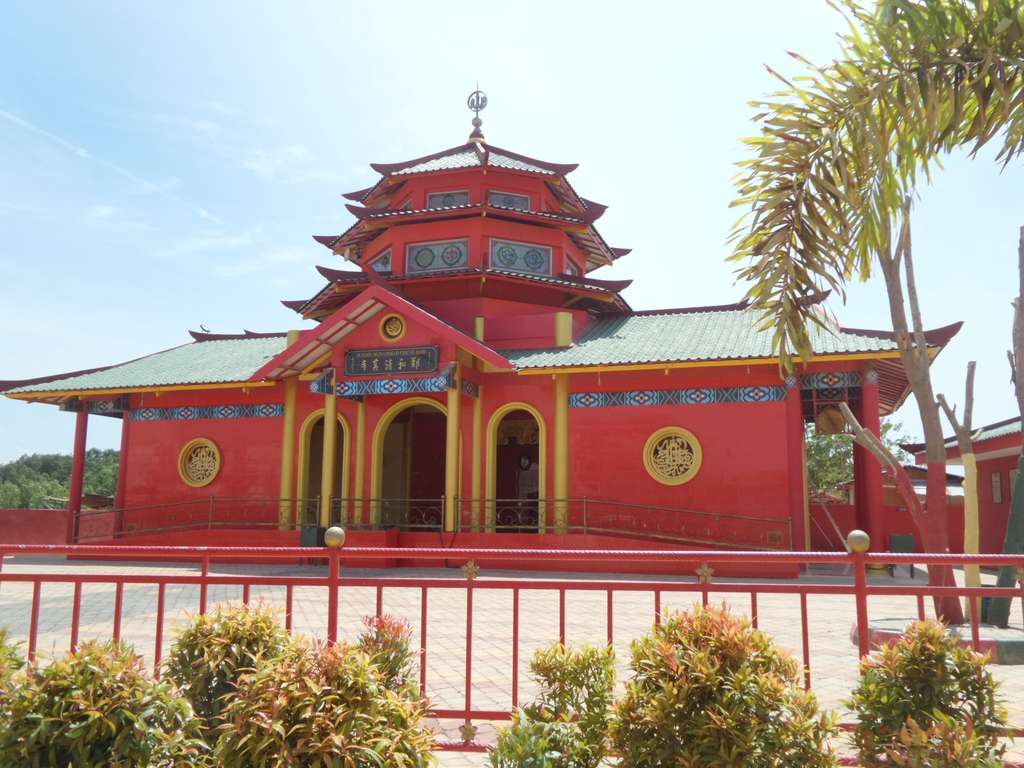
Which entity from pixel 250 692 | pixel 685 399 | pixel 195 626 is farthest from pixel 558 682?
pixel 685 399

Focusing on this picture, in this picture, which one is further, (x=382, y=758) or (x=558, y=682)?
(x=558, y=682)

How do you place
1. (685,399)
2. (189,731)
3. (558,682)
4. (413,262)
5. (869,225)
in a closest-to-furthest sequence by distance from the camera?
(189,731) → (558,682) → (869,225) → (685,399) → (413,262)

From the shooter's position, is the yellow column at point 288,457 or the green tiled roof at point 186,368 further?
the green tiled roof at point 186,368

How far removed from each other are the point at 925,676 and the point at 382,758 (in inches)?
86.4

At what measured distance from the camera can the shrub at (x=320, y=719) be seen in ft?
8.87

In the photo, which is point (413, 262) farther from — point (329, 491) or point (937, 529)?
point (937, 529)

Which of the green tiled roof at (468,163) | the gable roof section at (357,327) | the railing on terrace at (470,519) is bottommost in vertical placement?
the railing on terrace at (470,519)

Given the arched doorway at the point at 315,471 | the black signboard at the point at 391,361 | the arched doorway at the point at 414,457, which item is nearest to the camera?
the black signboard at the point at 391,361

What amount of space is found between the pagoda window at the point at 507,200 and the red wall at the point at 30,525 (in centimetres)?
1547

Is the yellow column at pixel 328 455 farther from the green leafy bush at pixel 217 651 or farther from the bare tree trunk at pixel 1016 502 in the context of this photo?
the green leafy bush at pixel 217 651

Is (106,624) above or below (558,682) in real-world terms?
below

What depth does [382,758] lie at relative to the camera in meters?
2.74

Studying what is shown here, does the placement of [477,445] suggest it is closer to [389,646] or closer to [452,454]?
[452,454]

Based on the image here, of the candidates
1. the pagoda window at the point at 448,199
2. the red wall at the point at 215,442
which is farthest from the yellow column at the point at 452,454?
the pagoda window at the point at 448,199
